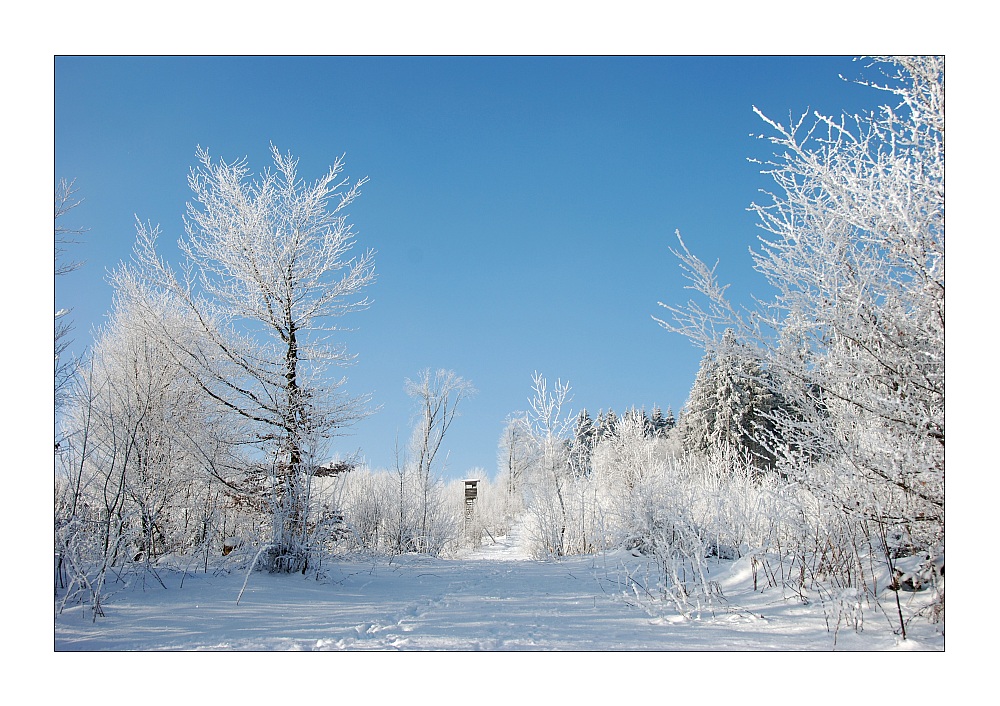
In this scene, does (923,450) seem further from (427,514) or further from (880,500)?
(427,514)

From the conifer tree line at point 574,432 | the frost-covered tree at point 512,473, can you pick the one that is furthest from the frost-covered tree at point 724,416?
→ the conifer tree line at point 574,432

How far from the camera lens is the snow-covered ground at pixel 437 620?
3883mm

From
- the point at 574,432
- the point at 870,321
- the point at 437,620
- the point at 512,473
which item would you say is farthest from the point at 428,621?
the point at 512,473

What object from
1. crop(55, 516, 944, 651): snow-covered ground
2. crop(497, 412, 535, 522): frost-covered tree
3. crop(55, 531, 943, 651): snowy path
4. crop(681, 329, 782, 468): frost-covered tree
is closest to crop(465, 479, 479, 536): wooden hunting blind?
crop(497, 412, 535, 522): frost-covered tree

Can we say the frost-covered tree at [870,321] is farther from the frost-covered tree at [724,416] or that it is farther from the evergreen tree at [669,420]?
the evergreen tree at [669,420]

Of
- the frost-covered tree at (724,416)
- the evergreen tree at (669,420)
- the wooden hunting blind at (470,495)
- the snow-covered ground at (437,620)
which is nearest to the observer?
the snow-covered ground at (437,620)

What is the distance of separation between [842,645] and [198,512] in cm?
930

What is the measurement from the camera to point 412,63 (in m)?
5.50

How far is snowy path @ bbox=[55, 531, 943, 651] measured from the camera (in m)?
3.89

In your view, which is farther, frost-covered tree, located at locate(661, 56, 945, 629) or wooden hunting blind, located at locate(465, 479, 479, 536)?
wooden hunting blind, located at locate(465, 479, 479, 536)

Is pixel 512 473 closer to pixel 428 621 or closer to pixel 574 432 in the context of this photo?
pixel 574 432

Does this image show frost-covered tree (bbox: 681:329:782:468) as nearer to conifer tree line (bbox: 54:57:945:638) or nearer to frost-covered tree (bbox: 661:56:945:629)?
conifer tree line (bbox: 54:57:945:638)

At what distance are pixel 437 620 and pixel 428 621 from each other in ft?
0.26
